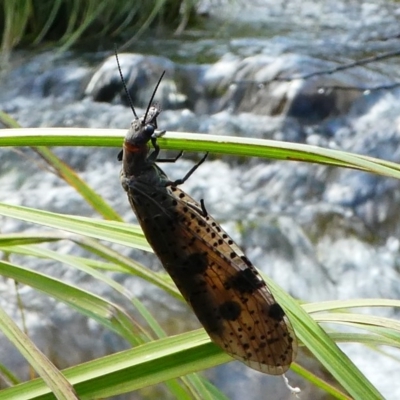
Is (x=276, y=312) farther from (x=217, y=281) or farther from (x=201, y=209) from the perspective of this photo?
(x=201, y=209)

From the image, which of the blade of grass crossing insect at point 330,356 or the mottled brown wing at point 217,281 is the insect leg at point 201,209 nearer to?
the mottled brown wing at point 217,281

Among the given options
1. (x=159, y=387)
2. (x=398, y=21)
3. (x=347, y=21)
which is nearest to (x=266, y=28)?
(x=347, y=21)

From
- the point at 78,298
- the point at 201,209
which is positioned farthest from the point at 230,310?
the point at 78,298

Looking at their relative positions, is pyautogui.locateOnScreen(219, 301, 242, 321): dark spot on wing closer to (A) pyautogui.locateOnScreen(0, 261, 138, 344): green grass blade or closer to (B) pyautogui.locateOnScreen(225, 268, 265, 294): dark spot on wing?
(B) pyautogui.locateOnScreen(225, 268, 265, 294): dark spot on wing

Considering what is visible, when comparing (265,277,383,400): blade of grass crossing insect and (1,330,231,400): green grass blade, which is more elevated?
(1,330,231,400): green grass blade

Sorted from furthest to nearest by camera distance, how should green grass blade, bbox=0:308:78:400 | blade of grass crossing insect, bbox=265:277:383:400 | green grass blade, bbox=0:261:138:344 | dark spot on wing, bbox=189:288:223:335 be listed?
green grass blade, bbox=0:261:138:344 → dark spot on wing, bbox=189:288:223:335 → blade of grass crossing insect, bbox=265:277:383:400 → green grass blade, bbox=0:308:78:400

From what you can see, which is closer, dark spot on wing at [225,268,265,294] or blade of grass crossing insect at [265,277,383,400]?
blade of grass crossing insect at [265,277,383,400]

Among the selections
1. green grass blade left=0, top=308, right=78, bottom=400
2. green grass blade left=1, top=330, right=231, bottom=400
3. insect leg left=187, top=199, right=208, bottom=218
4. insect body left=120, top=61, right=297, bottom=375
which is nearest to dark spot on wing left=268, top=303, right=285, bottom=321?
insect body left=120, top=61, right=297, bottom=375
